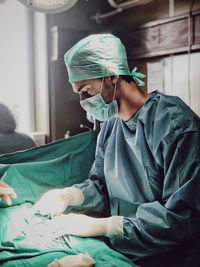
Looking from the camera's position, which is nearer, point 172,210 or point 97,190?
point 172,210

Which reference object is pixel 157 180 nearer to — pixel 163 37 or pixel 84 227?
pixel 84 227

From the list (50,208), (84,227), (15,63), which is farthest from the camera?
(15,63)

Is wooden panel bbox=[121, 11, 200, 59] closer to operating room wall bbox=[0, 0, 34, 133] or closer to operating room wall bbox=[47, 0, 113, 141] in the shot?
operating room wall bbox=[47, 0, 113, 141]

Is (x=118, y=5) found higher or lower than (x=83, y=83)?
higher

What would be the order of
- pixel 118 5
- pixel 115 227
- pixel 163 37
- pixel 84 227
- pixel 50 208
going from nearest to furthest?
pixel 115 227 → pixel 84 227 → pixel 50 208 → pixel 163 37 → pixel 118 5

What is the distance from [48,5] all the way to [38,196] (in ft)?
3.99

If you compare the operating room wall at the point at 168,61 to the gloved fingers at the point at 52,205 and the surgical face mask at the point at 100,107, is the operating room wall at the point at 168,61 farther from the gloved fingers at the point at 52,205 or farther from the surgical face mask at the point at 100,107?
the gloved fingers at the point at 52,205

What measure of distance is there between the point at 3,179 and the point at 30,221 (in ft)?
1.13

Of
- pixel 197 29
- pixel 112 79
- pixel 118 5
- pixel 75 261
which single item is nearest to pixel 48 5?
pixel 112 79

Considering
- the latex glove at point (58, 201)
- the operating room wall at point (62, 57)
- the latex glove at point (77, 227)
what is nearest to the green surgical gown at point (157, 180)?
the latex glove at point (77, 227)

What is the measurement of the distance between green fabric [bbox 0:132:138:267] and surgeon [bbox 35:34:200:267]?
10 centimetres

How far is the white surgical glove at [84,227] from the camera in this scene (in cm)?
162

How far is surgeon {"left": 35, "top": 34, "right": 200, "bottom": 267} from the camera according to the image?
155 cm

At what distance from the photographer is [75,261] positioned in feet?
4.73
